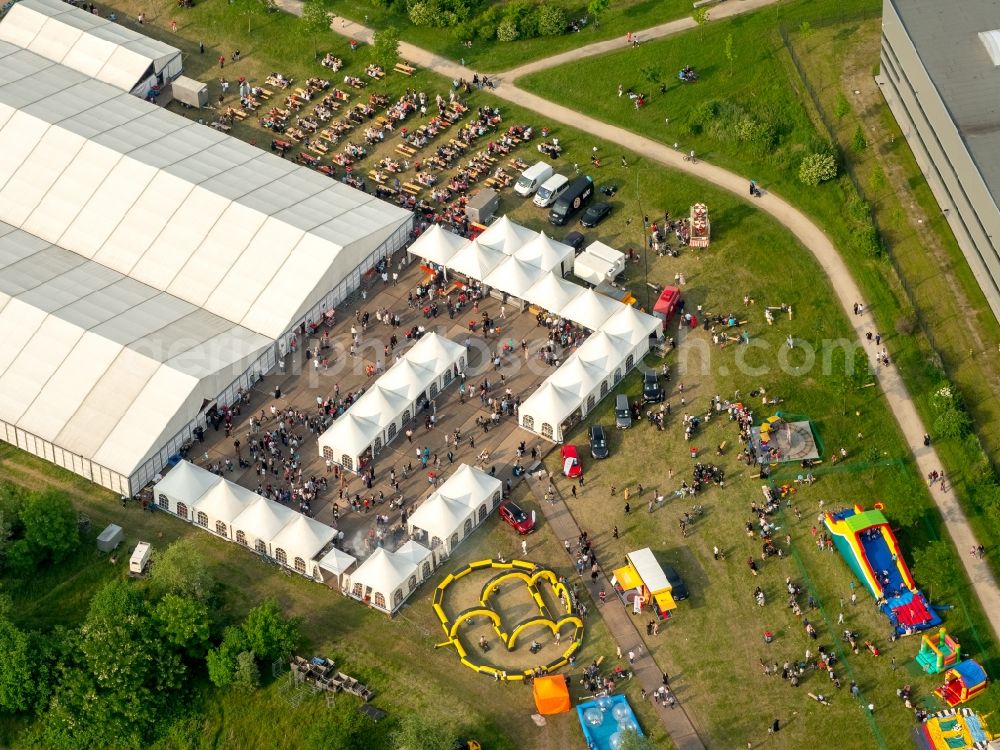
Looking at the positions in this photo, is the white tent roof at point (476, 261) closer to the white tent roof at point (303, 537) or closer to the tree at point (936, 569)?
the white tent roof at point (303, 537)

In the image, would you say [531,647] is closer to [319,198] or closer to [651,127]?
[319,198]

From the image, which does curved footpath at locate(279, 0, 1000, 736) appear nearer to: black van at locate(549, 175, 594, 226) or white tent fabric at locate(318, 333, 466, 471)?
black van at locate(549, 175, 594, 226)

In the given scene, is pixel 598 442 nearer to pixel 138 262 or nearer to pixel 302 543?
pixel 302 543

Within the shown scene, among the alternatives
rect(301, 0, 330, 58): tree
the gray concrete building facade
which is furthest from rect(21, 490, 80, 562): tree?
the gray concrete building facade

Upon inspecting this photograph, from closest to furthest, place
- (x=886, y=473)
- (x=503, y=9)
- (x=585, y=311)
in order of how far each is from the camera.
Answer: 1. (x=886, y=473)
2. (x=585, y=311)
3. (x=503, y=9)

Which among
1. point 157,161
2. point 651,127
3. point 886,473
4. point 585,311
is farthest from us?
point 651,127

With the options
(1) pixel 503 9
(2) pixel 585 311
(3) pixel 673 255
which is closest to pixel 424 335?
(2) pixel 585 311
